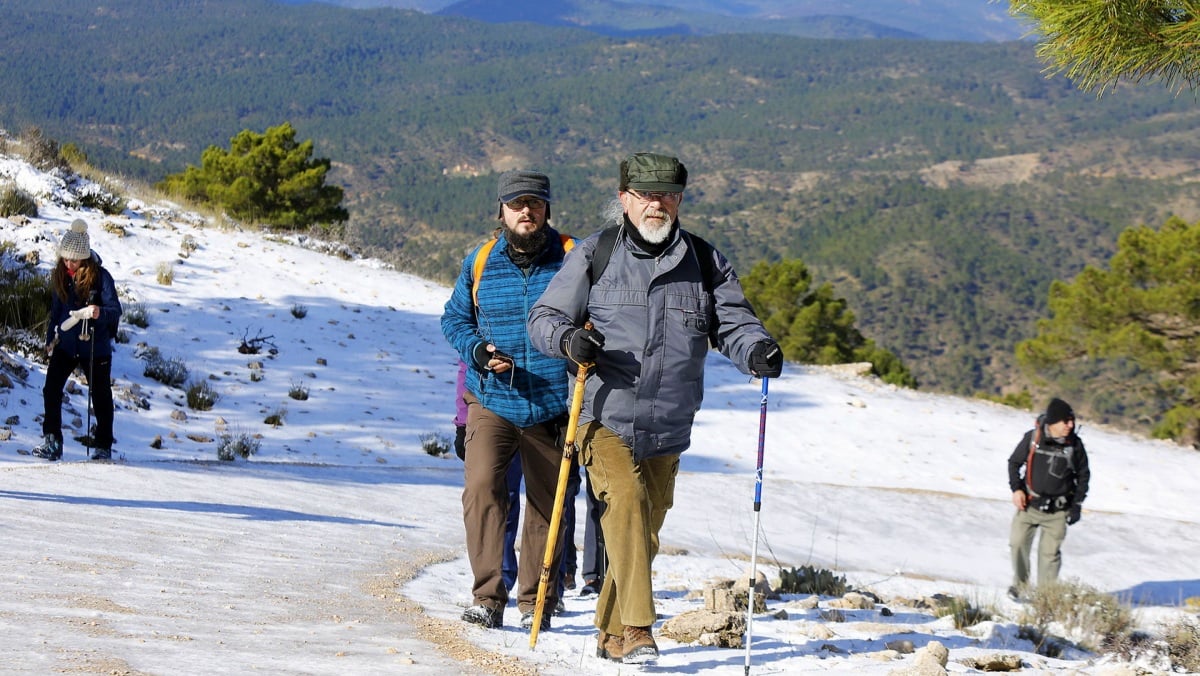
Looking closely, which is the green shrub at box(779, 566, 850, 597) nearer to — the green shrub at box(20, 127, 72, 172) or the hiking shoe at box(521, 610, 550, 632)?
the hiking shoe at box(521, 610, 550, 632)

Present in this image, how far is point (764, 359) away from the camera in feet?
14.9

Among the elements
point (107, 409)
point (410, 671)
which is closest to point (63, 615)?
point (410, 671)

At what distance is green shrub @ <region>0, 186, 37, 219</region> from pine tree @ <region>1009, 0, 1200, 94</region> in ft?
48.4

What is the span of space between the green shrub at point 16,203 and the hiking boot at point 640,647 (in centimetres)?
1510

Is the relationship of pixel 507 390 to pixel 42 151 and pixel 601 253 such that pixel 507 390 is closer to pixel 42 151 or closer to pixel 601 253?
pixel 601 253

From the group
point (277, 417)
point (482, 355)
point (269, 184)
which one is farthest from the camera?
point (269, 184)

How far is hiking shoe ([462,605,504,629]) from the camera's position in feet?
17.1

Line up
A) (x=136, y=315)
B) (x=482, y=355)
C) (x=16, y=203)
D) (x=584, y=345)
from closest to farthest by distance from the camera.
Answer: (x=584, y=345), (x=482, y=355), (x=136, y=315), (x=16, y=203)

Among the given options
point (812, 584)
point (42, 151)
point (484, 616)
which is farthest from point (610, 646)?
point (42, 151)

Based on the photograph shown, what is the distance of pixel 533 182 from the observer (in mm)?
5312

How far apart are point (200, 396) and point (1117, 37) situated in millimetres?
9822

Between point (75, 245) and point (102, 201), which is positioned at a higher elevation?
point (102, 201)

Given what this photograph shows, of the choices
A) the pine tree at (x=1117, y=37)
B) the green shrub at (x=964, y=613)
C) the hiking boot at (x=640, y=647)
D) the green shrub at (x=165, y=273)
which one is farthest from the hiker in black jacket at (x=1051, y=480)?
the green shrub at (x=165, y=273)

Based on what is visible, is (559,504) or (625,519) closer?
(625,519)
